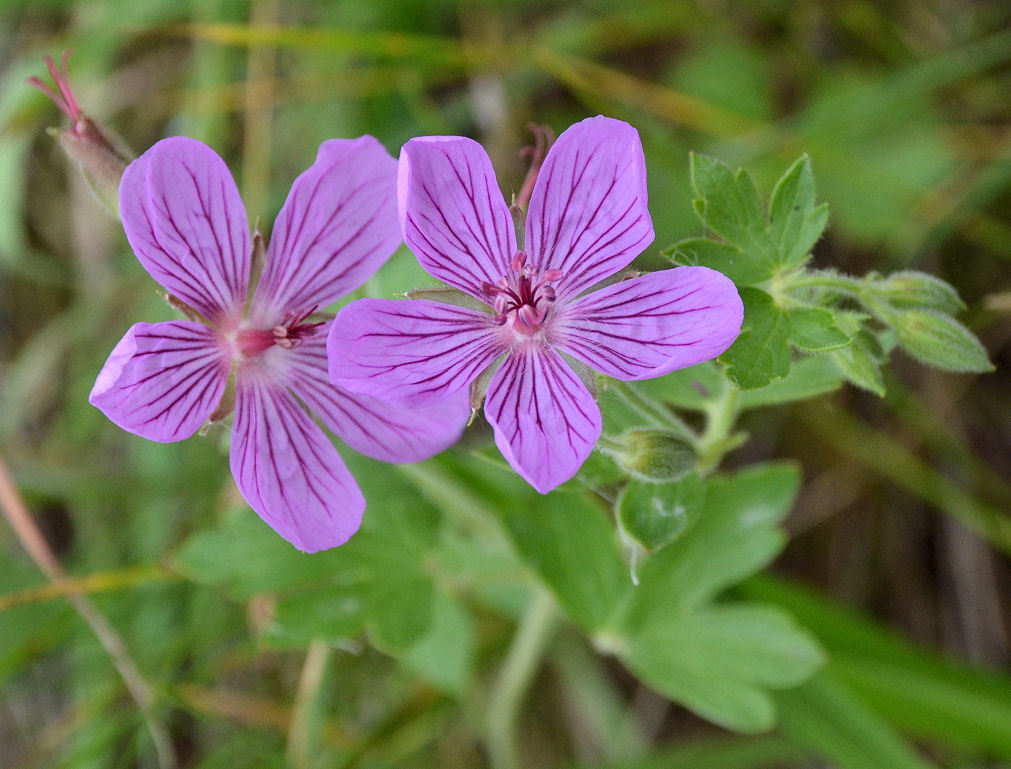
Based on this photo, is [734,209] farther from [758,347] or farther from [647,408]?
[647,408]

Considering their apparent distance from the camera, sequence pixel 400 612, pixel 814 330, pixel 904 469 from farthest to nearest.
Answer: pixel 904 469, pixel 400 612, pixel 814 330

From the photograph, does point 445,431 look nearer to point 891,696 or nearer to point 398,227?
point 398,227

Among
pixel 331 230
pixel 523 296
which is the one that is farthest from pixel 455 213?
pixel 331 230

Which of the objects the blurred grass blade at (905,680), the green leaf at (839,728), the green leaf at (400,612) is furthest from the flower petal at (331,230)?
the green leaf at (839,728)

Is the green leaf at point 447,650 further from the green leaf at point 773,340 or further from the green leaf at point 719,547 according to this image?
the green leaf at point 773,340

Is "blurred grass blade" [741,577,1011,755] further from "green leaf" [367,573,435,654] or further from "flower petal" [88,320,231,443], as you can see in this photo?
"flower petal" [88,320,231,443]

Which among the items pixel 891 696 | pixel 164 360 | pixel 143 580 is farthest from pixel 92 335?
pixel 891 696
